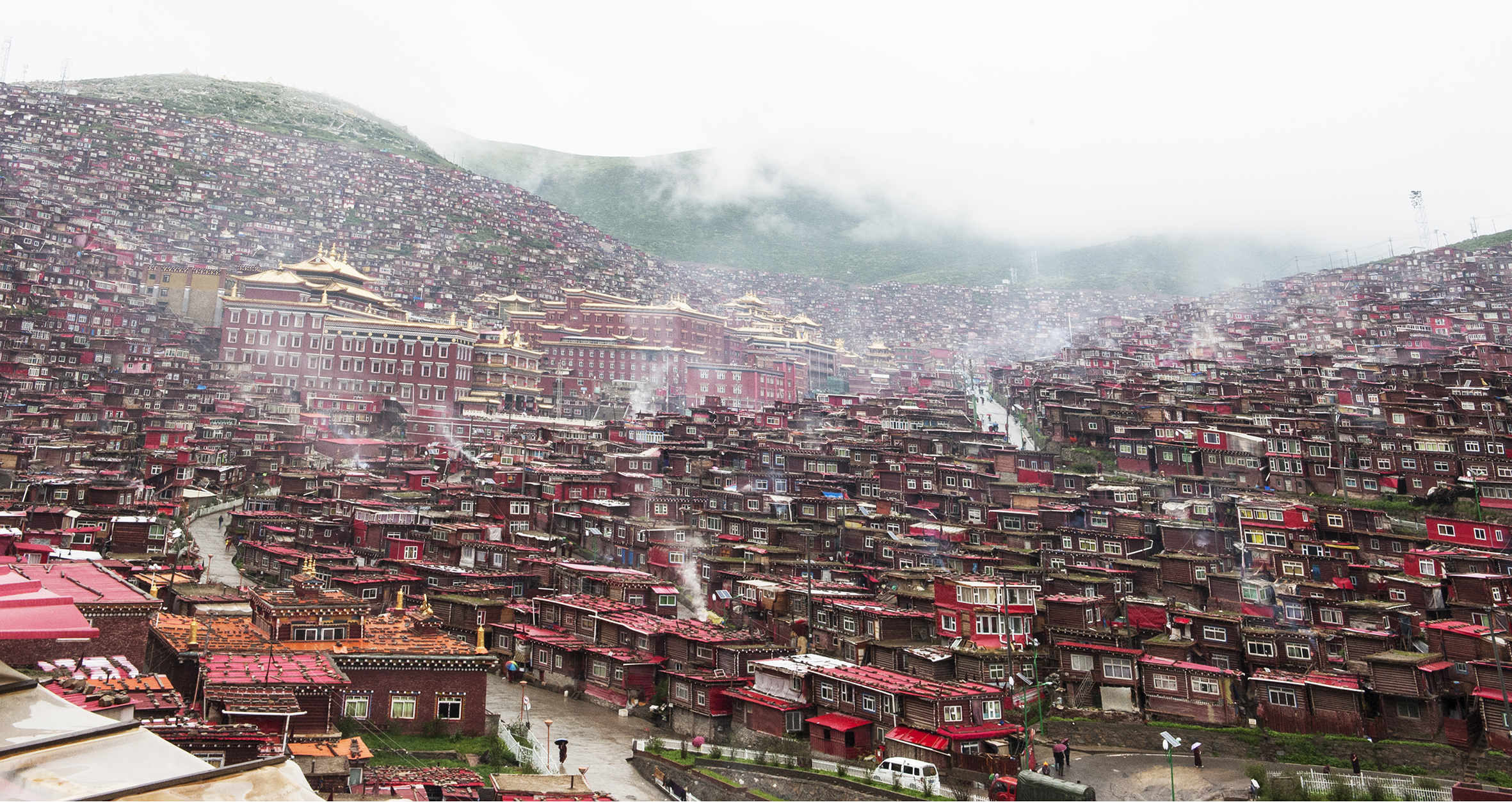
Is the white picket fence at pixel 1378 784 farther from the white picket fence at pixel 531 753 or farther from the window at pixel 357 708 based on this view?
the window at pixel 357 708

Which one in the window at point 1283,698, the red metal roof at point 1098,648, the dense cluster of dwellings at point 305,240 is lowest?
the window at point 1283,698

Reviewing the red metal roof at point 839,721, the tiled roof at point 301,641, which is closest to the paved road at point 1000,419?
the red metal roof at point 839,721

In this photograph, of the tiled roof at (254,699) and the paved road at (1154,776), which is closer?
the tiled roof at (254,699)

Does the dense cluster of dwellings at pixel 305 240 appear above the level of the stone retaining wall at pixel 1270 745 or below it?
above

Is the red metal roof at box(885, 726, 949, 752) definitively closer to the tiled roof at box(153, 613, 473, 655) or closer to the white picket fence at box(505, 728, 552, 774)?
the white picket fence at box(505, 728, 552, 774)

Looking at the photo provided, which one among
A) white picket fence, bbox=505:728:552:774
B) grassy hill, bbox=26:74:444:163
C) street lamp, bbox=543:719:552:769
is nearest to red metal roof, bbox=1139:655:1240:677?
street lamp, bbox=543:719:552:769
